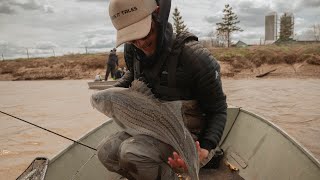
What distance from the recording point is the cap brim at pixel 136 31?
282 centimetres

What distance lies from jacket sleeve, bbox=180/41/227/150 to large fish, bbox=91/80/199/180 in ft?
1.23

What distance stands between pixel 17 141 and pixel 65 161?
4841 millimetres

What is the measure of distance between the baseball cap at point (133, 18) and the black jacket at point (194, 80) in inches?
14.7

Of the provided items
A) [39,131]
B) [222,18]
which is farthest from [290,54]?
[222,18]

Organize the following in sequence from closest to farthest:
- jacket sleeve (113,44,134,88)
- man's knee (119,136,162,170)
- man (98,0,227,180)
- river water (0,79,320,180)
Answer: man (98,0,227,180), man's knee (119,136,162,170), jacket sleeve (113,44,134,88), river water (0,79,320,180)

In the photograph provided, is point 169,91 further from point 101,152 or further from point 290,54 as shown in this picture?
point 290,54

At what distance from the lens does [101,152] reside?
11.2 feet

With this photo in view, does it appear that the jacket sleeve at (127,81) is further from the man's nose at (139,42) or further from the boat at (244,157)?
the boat at (244,157)

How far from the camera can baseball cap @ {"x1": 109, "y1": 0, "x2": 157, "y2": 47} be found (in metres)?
2.84

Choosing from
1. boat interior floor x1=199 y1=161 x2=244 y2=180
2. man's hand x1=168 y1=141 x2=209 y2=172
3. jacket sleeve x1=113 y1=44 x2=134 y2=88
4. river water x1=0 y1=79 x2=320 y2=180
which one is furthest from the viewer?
river water x1=0 y1=79 x2=320 y2=180

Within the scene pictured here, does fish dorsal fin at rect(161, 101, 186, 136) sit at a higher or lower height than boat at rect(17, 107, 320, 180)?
higher

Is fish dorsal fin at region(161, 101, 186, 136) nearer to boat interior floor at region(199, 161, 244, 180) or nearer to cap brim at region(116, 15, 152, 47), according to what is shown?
cap brim at region(116, 15, 152, 47)

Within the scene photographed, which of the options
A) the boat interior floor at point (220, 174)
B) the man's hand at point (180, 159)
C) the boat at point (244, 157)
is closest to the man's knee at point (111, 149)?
the boat at point (244, 157)

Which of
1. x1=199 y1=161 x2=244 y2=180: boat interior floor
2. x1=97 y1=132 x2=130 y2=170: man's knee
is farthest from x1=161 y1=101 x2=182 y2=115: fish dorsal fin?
x1=199 y1=161 x2=244 y2=180: boat interior floor
